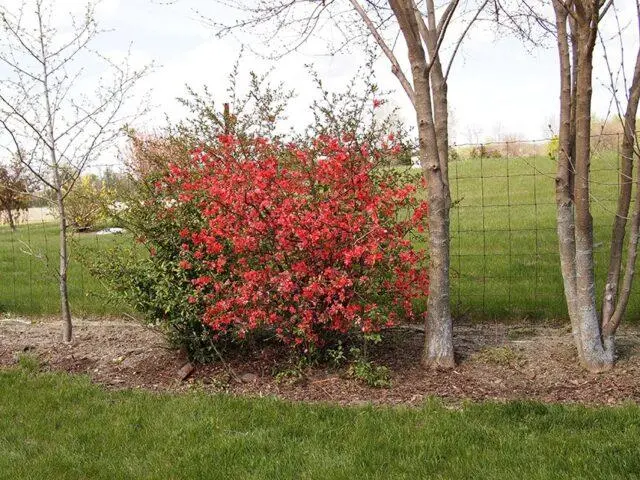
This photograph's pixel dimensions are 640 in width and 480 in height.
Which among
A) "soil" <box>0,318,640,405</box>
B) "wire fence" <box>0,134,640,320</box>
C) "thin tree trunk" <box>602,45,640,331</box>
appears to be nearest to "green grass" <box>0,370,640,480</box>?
"soil" <box>0,318,640,405</box>

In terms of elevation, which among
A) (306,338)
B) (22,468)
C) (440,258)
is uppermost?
(440,258)

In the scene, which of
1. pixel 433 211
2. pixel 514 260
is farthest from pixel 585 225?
pixel 514 260

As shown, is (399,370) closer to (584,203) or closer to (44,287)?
(584,203)

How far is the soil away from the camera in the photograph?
15.3 ft

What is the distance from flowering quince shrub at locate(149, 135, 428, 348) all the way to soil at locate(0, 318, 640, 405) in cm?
33

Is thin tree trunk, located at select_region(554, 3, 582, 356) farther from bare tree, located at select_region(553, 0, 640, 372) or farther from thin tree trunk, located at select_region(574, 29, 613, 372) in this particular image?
thin tree trunk, located at select_region(574, 29, 613, 372)

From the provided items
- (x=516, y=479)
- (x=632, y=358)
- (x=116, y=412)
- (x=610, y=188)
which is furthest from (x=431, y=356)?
(x=610, y=188)

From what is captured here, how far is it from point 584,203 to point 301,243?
6.51 ft

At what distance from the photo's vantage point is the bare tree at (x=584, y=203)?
4.72 m

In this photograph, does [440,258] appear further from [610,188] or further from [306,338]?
[610,188]

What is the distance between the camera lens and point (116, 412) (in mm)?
4477

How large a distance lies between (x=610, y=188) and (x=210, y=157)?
1150 centimetres

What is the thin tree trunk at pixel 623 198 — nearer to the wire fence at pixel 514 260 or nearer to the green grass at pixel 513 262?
the wire fence at pixel 514 260

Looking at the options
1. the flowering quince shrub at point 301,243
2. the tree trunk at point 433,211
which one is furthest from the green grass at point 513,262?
the flowering quince shrub at point 301,243
